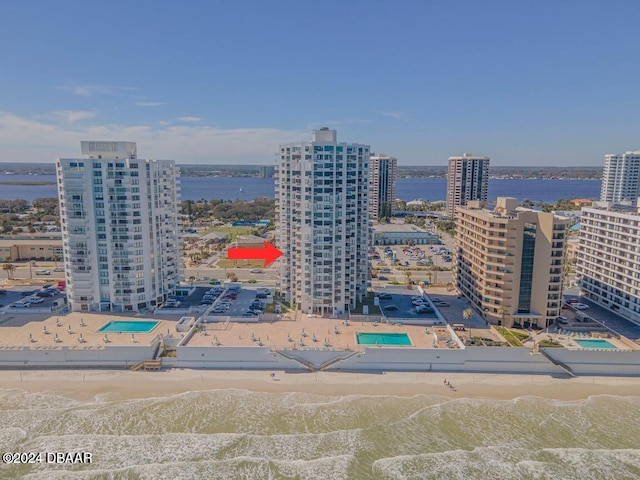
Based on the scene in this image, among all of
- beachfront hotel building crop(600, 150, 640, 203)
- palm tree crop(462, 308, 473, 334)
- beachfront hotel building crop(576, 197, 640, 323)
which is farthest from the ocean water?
beachfront hotel building crop(600, 150, 640, 203)

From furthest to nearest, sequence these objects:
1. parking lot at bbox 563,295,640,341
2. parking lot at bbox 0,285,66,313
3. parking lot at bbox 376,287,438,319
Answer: parking lot at bbox 0,285,66,313, parking lot at bbox 376,287,438,319, parking lot at bbox 563,295,640,341

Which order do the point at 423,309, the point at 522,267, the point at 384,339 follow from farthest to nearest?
the point at 423,309, the point at 522,267, the point at 384,339

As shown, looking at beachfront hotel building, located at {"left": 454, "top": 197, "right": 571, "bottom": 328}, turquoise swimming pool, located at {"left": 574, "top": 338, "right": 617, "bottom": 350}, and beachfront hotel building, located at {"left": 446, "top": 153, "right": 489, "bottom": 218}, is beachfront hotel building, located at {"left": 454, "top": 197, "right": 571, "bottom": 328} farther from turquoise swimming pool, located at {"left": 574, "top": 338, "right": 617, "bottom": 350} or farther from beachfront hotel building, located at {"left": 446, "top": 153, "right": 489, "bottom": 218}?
beachfront hotel building, located at {"left": 446, "top": 153, "right": 489, "bottom": 218}

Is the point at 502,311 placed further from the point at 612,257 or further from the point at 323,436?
the point at 323,436

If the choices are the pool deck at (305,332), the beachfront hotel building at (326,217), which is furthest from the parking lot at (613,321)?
the beachfront hotel building at (326,217)

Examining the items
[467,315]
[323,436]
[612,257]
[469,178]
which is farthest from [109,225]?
[469,178]
